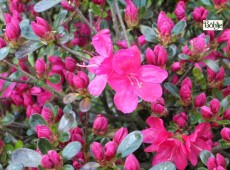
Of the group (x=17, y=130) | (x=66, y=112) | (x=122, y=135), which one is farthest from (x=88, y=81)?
(x=17, y=130)

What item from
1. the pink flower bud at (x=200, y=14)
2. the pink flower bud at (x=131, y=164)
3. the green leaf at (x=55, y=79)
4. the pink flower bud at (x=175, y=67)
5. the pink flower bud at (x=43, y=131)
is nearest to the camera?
the pink flower bud at (x=131, y=164)

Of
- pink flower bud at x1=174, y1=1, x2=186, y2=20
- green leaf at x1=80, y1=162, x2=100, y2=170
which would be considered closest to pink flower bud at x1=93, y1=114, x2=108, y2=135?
green leaf at x1=80, y1=162, x2=100, y2=170

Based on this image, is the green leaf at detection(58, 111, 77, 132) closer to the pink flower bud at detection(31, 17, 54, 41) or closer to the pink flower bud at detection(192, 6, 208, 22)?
the pink flower bud at detection(31, 17, 54, 41)

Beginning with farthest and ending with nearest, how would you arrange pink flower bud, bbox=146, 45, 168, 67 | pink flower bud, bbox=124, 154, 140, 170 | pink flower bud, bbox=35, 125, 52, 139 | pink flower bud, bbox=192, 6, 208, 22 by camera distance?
1. pink flower bud, bbox=192, 6, 208, 22
2. pink flower bud, bbox=146, 45, 168, 67
3. pink flower bud, bbox=35, 125, 52, 139
4. pink flower bud, bbox=124, 154, 140, 170

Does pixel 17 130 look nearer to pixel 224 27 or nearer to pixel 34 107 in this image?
pixel 34 107

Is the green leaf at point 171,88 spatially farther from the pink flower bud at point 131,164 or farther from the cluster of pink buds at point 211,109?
the pink flower bud at point 131,164

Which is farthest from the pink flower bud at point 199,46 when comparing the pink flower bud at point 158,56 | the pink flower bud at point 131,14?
the pink flower bud at point 131,14
